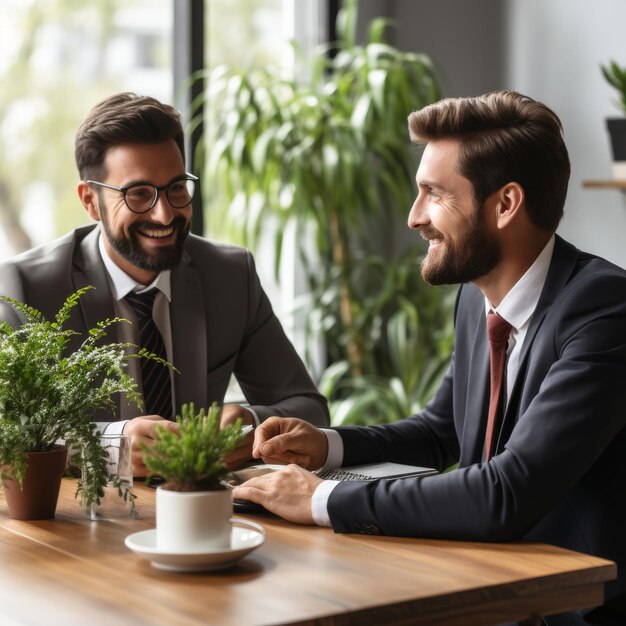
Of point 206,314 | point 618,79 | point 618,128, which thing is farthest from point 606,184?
point 206,314

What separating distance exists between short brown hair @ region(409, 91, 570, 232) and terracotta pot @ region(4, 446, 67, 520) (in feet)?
3.05

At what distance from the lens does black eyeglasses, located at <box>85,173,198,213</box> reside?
2541mm

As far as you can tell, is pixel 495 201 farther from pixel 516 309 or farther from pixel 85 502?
pixel 85 502

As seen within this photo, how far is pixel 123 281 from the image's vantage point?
2.58 m

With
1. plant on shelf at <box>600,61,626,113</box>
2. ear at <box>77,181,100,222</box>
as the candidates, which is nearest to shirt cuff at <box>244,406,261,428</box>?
ear at <box>77,181,100,222</box>

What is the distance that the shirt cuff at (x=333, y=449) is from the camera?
2.09 m

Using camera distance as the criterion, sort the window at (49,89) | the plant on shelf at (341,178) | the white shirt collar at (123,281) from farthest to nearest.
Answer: the plant on shelf at (341,178) → the window at (49,89) → the white shirt collar at (123,281)

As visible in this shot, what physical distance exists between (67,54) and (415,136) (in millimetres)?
2350

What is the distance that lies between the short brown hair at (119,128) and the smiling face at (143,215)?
2cm

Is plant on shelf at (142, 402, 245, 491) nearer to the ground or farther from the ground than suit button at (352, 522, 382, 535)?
farther from the ground

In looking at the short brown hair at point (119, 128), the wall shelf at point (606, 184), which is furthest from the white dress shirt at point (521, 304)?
the wall shelf at point (606, 184)

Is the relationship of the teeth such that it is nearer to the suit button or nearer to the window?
the suit button

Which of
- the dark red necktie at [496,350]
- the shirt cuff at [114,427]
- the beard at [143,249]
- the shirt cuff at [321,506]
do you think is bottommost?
the shirt cuff at [321,506]

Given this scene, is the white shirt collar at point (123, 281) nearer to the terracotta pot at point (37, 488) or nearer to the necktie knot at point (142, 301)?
the necktie knot at point (142, 301)
